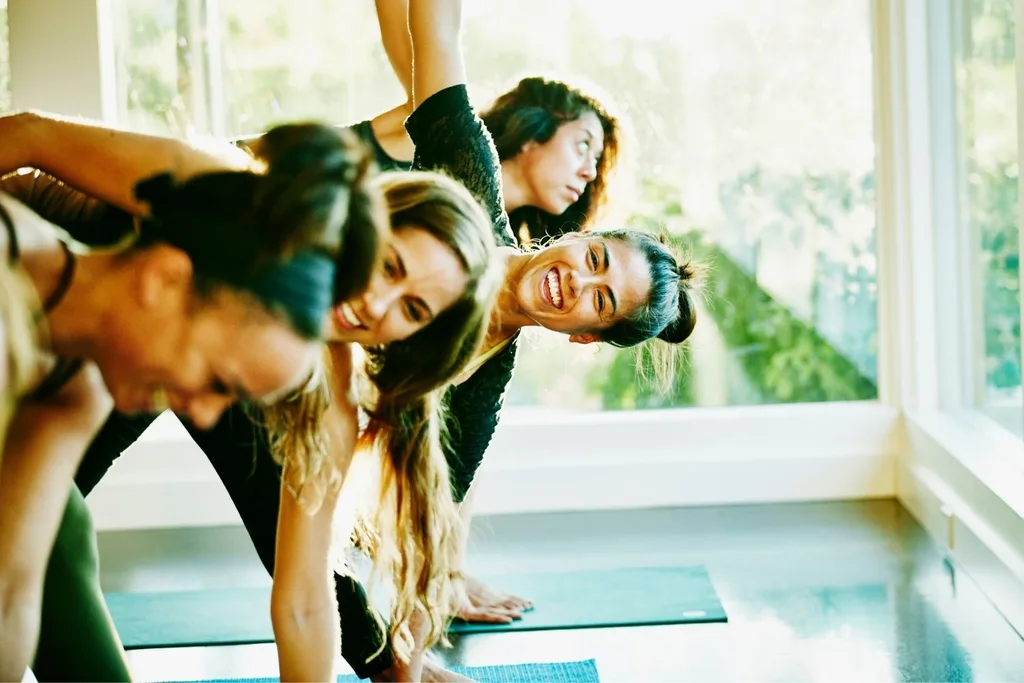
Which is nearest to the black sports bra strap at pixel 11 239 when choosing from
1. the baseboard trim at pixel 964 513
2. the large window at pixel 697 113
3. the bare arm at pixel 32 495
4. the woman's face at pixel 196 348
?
the woman's face at pixel 196 348

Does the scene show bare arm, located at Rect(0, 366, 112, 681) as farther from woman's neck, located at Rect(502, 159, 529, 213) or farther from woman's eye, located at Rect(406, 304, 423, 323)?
woman's neck, located at Rect(502, 159, 529, 213)

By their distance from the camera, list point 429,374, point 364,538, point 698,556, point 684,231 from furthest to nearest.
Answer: point 684,231 < point 698,556 < point 364,538 < point 429,374

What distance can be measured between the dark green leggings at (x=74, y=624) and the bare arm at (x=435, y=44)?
3.52 feet

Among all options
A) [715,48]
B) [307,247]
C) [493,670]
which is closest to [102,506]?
[493,670]

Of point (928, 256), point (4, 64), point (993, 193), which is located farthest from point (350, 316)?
point (4, 64)

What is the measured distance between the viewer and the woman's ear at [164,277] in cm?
148

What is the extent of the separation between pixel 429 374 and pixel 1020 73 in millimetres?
1535

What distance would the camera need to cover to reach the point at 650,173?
4363 mm

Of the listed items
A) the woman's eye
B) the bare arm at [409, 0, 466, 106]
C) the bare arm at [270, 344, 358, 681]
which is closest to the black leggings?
the bare arm at [270, 344, 358, 681]

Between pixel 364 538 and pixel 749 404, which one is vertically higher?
pixel 364 538

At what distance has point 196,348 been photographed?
4.86 ft

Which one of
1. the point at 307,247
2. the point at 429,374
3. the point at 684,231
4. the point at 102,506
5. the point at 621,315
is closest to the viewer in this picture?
the point at 307,247

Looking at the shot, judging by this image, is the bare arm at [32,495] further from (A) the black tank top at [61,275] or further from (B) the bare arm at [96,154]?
(B) the bare arm at [96,154]

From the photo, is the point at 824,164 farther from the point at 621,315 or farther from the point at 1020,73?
the point at 621,315
